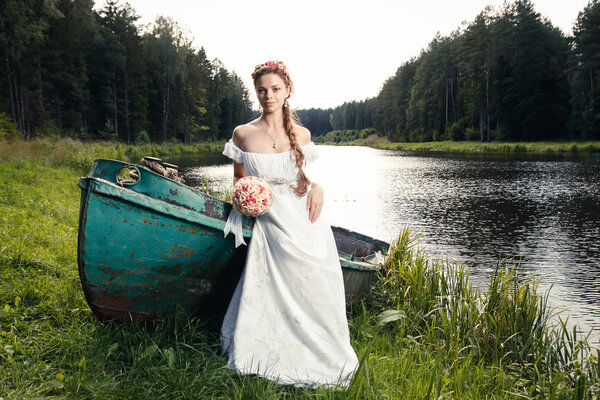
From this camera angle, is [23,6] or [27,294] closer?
[27,294]

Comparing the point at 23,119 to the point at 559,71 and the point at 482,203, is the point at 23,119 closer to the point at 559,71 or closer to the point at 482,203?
the point at 482,203

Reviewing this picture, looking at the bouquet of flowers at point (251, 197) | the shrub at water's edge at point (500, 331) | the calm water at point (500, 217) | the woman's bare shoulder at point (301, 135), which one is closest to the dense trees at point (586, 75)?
the calm water at point (500, 217)

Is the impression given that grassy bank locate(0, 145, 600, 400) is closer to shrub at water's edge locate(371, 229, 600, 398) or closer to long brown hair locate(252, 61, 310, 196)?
shrub at water's edge locate(371, 229, 600, 398)

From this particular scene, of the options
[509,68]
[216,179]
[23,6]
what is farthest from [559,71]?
[23,6]

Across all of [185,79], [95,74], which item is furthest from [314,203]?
[185,79]

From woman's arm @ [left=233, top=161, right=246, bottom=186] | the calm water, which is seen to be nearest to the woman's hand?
woman's arm @ [left=233, top=161, right=246, bottom=186]

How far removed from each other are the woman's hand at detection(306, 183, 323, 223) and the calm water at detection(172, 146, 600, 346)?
2891mm

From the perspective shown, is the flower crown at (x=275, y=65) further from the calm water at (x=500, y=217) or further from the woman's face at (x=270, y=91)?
the calm water at (x=500, y=217)

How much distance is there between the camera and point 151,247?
2.52 meters

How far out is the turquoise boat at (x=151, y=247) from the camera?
2342mm

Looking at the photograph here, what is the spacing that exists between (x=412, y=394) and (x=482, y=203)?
11.4 metres

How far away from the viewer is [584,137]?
117 ft

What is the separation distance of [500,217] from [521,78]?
36.5 m

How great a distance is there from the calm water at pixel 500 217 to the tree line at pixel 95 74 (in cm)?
1232
